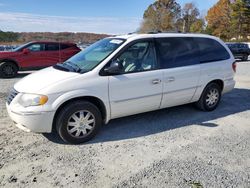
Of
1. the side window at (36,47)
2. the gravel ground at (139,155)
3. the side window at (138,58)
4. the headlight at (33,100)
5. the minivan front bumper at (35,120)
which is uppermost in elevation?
the side window at (36,47)

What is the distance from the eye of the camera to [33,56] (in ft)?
38.4

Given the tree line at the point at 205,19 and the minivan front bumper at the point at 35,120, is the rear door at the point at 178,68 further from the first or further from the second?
the tree line at the point at 205,19

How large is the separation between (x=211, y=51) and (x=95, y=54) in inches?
104

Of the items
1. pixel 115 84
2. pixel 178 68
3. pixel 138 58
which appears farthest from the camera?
pixel 178 68

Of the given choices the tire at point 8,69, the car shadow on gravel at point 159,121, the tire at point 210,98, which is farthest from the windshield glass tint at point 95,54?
the tire at point 8,69

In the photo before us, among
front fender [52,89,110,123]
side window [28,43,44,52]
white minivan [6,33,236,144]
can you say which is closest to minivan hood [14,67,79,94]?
white minivan [6,33,236,144]

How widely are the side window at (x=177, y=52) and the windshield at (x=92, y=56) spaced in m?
0.81

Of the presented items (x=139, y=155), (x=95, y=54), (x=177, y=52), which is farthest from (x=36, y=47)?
(x=139, y=155)

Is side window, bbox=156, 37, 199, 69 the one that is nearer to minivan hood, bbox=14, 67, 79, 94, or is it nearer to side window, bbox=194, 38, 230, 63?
side window, bbox=194, 38, 230, 63

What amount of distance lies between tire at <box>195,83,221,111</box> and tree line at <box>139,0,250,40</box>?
44297mm

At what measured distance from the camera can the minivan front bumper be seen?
393cm

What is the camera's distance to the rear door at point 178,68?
16.3 ft

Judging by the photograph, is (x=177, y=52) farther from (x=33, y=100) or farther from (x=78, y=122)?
(x=33, y=100)

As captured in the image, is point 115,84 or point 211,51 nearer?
point 115,84
